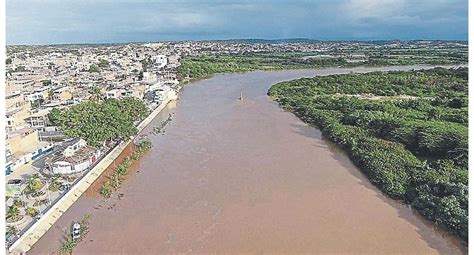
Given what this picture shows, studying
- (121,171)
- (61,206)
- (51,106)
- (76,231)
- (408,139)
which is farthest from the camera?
(51,106)

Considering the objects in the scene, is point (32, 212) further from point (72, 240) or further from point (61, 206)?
point (72, 240)

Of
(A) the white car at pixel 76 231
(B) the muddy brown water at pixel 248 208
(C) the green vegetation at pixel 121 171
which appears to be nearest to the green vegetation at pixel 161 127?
(B) the muddy brown water at pixel 248 208

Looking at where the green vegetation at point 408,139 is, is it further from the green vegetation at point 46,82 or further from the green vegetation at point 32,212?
the green vegetation at point 46,82

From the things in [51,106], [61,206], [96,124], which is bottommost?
[61,206]

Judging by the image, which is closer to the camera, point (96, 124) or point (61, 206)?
point (61, 206)

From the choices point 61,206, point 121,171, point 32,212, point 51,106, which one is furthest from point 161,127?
point 32,212

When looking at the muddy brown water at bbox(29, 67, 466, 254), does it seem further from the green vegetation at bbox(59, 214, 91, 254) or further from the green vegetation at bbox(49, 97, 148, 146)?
the green vegetation at bbox(49, 97, 148, 146)
